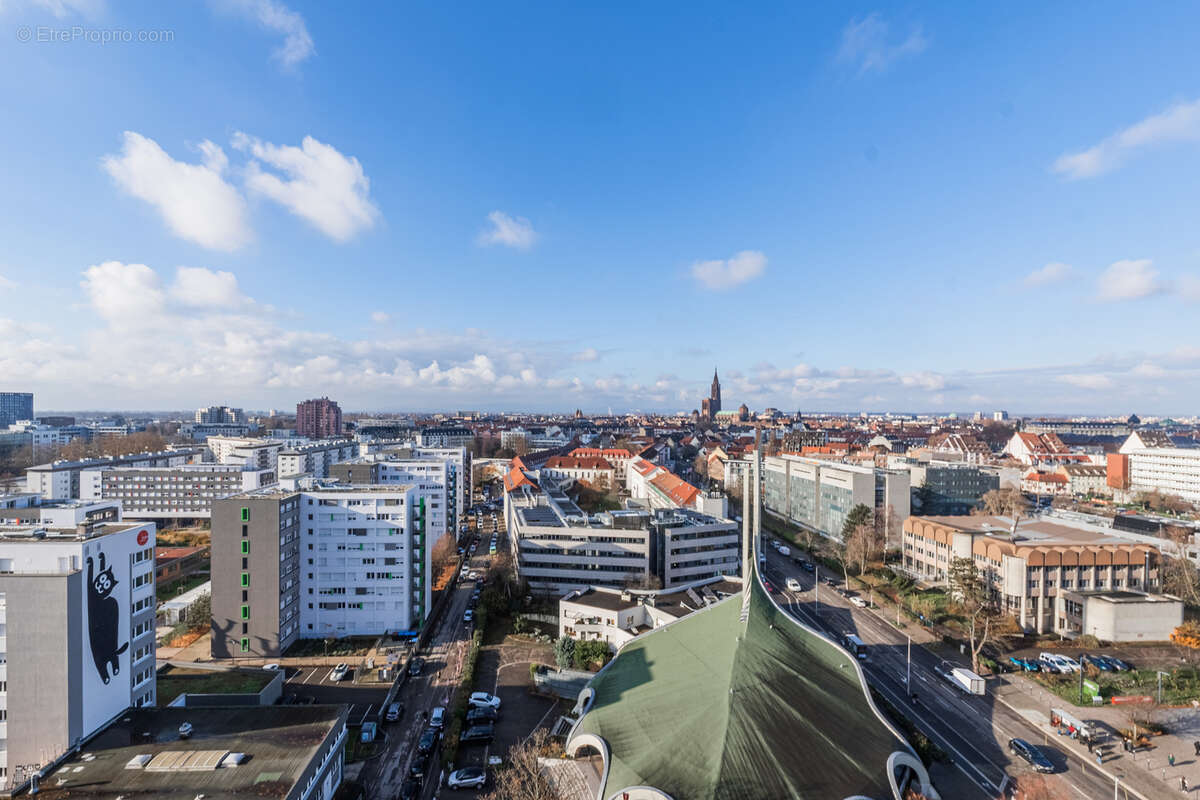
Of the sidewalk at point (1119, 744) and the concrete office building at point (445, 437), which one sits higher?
the concrete office building at point (445, 437)

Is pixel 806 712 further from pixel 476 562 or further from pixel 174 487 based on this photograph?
pixel 174 487

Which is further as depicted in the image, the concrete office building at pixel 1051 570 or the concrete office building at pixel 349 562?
the concrete office building at pixel 1051 570

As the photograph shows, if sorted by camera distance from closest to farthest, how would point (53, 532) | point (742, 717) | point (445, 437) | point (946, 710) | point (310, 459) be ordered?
point (742, 717) → point (53, 532) → point (946, 710) → point (310, 459) → point (445, 437)

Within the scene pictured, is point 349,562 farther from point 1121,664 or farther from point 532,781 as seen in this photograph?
point 1121,664

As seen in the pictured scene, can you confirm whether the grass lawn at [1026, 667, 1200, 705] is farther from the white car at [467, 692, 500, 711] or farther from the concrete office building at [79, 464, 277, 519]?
the concrete office building at [79, 464, 277, 519]

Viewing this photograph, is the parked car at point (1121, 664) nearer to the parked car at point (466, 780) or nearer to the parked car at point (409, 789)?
the parked car at point (466, 780)

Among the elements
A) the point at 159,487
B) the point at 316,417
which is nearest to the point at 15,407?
the point at 316,417

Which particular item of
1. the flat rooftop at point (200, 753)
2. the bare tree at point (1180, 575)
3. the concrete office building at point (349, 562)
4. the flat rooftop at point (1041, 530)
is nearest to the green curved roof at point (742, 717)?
the flat rooftop at point (200, 753)
